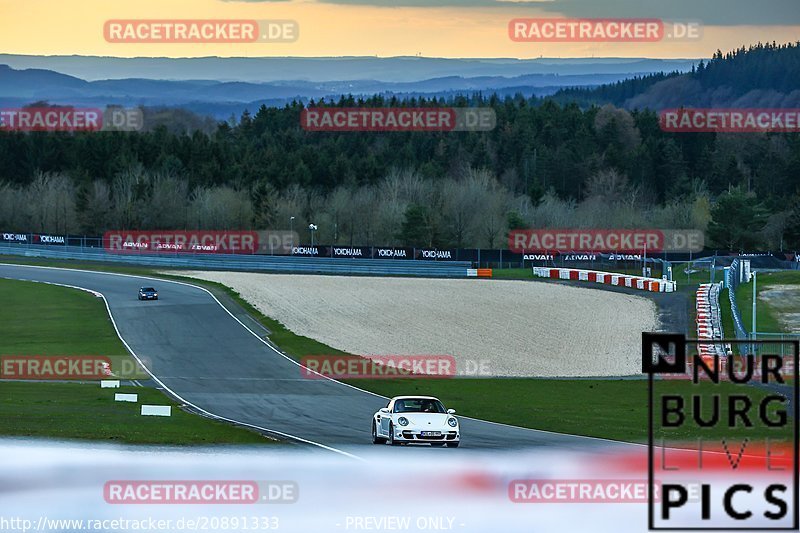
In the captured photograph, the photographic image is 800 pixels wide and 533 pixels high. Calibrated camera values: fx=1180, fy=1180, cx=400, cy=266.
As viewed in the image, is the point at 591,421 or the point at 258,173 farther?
the point at 258,173

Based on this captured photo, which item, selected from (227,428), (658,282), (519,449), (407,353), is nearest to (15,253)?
(658,282)

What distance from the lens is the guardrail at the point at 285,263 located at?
350ft

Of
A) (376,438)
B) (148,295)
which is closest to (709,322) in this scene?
(376,438)

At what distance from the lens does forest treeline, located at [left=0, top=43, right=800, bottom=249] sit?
145m

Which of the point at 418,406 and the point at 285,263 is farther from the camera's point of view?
the point at 285,263

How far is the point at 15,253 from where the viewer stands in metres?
125

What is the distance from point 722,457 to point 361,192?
145103mm

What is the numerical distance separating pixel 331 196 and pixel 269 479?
496 feet

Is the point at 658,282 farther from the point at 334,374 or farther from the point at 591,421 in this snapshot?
the point at 591,421

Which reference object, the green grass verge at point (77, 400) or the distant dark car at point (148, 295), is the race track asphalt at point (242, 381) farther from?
the green grass verge at point (77, 400)

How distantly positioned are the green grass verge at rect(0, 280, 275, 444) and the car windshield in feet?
11.5

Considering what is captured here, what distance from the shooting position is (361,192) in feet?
560

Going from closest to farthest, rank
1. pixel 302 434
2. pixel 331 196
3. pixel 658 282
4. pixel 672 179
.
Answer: pixel 302 434, pixel 658 282, pixel 331 196, pixel 672 179

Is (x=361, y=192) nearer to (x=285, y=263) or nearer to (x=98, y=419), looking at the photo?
(x=285, y=263)
